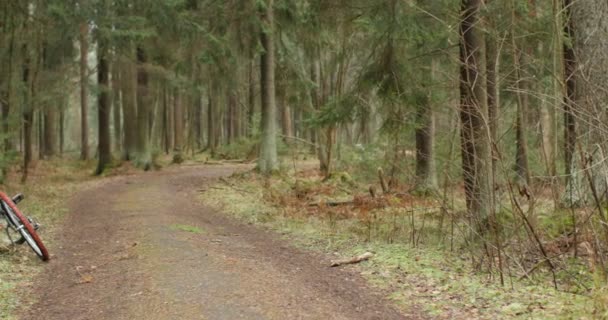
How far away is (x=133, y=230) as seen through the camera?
10.3 m

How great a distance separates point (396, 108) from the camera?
11781 mm

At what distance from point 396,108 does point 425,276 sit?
206 inches

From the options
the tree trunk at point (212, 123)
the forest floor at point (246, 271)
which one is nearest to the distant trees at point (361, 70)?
the forest floor at point (246, 271)

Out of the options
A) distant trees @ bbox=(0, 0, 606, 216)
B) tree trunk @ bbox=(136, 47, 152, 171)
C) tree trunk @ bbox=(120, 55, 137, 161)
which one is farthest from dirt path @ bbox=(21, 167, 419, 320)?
tree trunk @ bbox=(120, 55, 137, 161)

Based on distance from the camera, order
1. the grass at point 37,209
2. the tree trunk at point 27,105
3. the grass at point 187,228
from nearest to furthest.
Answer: the grass at point 37,209 → the grass at point 187,228 → the tree trunk at point 27,105

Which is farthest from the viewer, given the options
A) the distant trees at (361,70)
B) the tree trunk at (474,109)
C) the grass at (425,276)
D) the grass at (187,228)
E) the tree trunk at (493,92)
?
the grass at (187,228)

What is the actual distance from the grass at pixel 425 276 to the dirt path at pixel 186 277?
40 cm

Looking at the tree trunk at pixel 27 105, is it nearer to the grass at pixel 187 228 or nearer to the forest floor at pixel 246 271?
the forest floor at pixel 246 271

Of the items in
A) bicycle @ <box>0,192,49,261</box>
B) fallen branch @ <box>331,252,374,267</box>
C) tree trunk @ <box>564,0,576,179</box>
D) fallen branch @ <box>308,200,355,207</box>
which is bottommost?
fallen branch @ <box>331,252,374,267</box>

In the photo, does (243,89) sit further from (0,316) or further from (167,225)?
(0,316)

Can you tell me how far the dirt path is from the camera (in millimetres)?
6008

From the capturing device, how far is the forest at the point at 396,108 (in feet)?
22.7

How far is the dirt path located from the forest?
4.16ft

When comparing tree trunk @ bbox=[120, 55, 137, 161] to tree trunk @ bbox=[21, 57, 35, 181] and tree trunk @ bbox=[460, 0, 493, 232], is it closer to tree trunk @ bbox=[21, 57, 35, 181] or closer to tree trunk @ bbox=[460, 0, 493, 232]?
tree trunk @ bbox=[21, 57, 35, 181]
